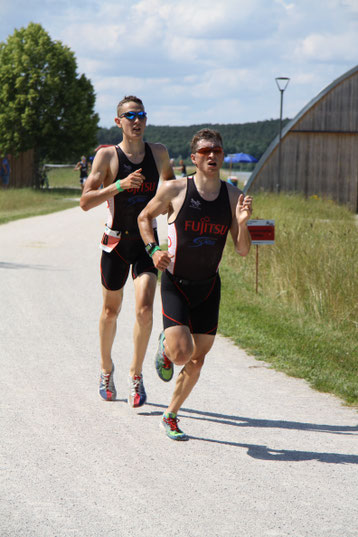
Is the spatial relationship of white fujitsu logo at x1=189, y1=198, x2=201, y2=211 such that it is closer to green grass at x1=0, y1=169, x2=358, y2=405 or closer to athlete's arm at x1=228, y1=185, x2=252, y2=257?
athlete's arm at x1=228, y1=185, x2=252, y2=257

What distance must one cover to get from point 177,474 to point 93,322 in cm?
487

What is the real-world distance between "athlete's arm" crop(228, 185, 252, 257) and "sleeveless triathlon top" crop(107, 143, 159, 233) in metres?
0.81

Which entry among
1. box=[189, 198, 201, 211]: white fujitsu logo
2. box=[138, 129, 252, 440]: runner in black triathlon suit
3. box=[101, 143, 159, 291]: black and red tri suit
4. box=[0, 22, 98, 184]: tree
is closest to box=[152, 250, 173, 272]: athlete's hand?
box=[138, 129, 252, 440]: runner in black triathlon suit

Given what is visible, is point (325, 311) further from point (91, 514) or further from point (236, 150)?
point (236, 150)

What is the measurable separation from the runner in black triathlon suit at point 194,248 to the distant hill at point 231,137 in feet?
377

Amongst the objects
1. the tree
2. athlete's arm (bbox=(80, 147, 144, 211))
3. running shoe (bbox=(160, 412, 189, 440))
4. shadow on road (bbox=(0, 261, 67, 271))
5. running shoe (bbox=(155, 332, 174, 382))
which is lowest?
running shoe (bbox=(160, 412, 189, 440))

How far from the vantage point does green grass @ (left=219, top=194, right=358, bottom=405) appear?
7434mm

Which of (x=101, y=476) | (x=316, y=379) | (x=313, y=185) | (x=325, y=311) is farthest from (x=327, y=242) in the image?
(x=313, y=185)

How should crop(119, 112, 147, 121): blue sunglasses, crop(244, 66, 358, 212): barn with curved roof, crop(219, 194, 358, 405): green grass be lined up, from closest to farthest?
crop(119, 112, 147, 121): blue sunglasses, crop(219, 194, 358, 405): green grass, crop(244, 66, 358, 212): barn with curved roof

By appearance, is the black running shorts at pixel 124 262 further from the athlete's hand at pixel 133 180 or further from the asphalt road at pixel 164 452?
the asphalt road at pixel 164 452

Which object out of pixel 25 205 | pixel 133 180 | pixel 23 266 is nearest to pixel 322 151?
pixel 25 205

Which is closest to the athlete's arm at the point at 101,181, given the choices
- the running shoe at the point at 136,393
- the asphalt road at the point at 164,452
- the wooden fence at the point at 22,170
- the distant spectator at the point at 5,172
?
the running shoe at the point at 136,393

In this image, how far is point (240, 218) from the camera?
195 inches

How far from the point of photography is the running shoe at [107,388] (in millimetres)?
6102
